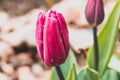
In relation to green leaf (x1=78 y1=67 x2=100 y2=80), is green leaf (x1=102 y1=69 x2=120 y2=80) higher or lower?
lower

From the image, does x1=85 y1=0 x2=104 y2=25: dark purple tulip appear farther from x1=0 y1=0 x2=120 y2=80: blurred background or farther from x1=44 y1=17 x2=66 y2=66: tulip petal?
x1=0 y1=0 x2=120 y2=80: blurred background

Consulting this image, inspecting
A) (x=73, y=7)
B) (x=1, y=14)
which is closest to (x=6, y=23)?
(x=1, y=14)

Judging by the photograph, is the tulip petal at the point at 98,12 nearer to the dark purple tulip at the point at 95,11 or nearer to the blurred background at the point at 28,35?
the dark purple tulip at the point at 95,11

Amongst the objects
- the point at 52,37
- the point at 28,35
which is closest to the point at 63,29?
the point at 52,37

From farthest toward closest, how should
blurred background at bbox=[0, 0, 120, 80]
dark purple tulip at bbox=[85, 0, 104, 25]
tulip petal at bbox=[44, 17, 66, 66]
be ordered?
blurred background at bbox=[0, 0, 120, 80] → dark purple tulip at bbox=[85, 0, 104, 25] → tulip petal at bbox=[44, 17, 66, 66]

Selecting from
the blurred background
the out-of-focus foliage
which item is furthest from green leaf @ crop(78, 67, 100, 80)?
the blurred background

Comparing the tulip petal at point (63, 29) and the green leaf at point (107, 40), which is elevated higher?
the tulip petal at point (63, 29)

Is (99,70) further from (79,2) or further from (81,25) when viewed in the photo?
(79,2)

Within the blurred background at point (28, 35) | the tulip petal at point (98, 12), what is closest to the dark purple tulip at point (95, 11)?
the tulip petal at point (98, 12)
